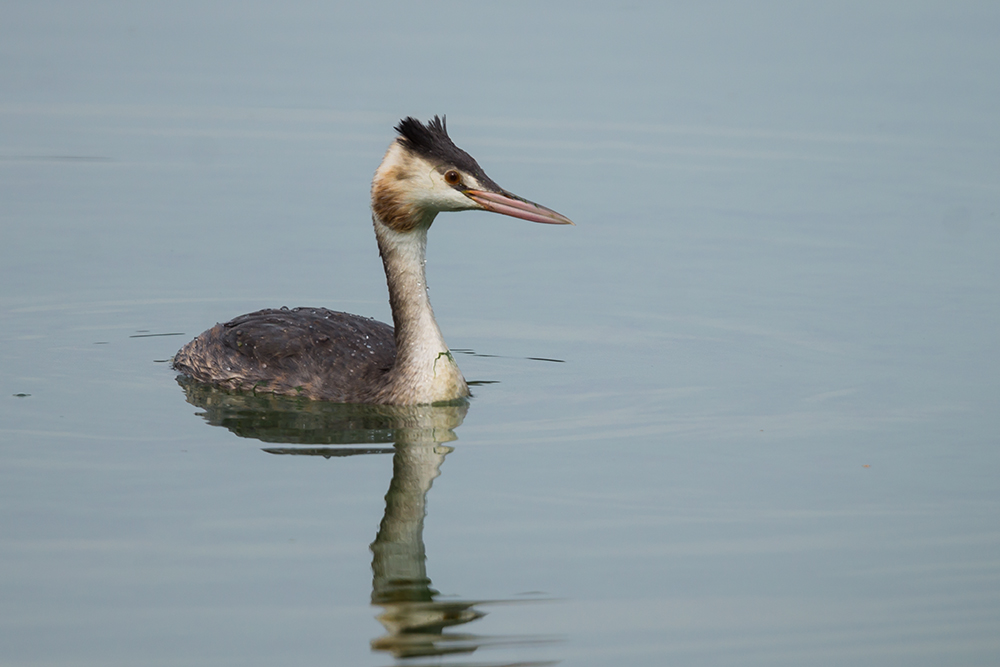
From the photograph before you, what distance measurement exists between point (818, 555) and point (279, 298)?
19.9ft

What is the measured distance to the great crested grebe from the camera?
32.2 feet

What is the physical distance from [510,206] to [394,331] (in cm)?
128

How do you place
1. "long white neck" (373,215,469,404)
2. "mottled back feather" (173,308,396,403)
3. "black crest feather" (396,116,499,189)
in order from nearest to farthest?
1. "black crest feather" (396,116,499,189)
2. "long white neck" (373,215,469,404)
3. "mottled back feather" (173,308,396,403)

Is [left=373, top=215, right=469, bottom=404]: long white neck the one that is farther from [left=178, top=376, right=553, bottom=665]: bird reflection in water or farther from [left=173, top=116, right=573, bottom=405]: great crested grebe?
[left=178, top=376, right=553, bottom=665]: bird reflection in water

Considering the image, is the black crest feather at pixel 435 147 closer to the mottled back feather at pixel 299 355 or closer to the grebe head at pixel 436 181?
the grebe head at pixel 436 181

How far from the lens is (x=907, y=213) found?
49.2 ft

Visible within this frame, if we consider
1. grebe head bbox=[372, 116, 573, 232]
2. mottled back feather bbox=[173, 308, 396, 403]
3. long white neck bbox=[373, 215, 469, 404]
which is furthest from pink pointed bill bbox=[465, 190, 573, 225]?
mottled back feather bbox=[173, 308, 396, 403]

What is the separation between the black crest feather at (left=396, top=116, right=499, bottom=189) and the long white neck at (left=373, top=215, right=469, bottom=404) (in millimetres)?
531

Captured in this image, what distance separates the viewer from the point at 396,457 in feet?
29.7

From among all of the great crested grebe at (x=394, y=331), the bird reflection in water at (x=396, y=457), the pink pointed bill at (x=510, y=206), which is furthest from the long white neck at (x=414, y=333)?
the pink pointed bill at (x=510, y=206)

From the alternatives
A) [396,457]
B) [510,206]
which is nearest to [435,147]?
[510,206]

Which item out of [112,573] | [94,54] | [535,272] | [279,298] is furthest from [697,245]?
[94,54]

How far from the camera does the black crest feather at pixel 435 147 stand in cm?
979

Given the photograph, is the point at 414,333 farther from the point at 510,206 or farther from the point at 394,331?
the point at 510,206
